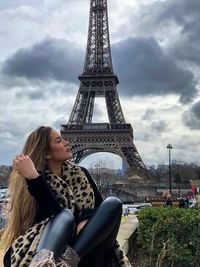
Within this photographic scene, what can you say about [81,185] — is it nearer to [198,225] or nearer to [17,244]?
[17,244]

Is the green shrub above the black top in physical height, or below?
below

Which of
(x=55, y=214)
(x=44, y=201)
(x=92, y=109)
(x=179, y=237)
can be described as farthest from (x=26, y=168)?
(x=92, y=109)

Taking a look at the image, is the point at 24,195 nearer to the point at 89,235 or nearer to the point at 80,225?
the point at 80,225

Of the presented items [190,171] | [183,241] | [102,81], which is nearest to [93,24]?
[102,81]

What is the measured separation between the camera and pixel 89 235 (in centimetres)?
→ 286

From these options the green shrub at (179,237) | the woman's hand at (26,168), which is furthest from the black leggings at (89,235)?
the green shrub at (179,237)

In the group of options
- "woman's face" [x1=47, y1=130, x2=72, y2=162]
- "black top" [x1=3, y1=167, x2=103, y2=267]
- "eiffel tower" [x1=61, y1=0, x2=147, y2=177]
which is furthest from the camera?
"eiffel tower" [x1=61, y1=0, x2=147, y2=177]

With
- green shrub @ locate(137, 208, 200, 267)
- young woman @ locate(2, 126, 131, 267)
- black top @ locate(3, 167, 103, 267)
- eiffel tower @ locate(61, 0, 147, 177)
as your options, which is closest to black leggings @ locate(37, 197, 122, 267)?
young woman @ locate(2, 126, 131, 267)

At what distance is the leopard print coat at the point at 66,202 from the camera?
288cm

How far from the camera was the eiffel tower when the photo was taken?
63719 millimetres

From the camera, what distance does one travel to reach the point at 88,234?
9.39 feet

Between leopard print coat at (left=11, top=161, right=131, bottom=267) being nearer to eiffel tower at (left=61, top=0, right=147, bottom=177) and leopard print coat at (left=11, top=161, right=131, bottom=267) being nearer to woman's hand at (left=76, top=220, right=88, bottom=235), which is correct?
woman's hand at (left=76, top=220, right=88, bottom=235)

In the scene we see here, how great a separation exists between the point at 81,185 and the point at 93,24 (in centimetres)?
6489

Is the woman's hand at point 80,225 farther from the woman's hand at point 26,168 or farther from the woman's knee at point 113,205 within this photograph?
the woman's hand at point 26,168
